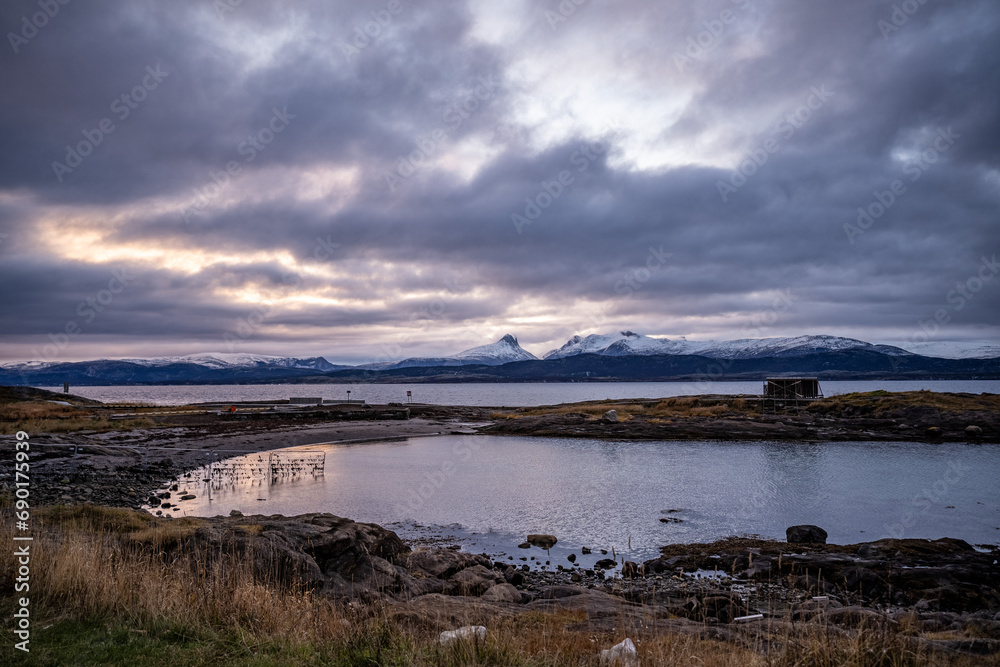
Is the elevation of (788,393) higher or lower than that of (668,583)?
higher

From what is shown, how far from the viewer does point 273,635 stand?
7.16m

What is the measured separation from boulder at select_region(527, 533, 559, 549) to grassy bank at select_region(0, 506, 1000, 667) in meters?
9.45

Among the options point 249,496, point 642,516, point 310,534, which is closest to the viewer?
point 310,534

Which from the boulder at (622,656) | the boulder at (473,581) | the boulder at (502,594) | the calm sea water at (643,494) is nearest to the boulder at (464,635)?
the boulder at (622,656)

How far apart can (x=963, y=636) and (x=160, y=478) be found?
35.3 m

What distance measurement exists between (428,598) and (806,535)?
14.3 meters

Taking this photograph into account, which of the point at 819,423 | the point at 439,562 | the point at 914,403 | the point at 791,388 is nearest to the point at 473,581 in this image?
the point at 439,562

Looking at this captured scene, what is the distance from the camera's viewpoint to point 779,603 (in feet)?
43.5

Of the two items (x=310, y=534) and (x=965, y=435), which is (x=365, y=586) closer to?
(x=310, y=534)

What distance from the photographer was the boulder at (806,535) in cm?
1931

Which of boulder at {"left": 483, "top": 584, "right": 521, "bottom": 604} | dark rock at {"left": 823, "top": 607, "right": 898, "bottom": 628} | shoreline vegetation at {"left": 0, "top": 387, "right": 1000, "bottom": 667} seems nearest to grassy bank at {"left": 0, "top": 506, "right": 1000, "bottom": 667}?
shoreline vegetation at {"left": 0, "top": 387, "right": 1000, "bottom": 667}

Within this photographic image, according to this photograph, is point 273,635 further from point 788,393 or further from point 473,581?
point 788,393

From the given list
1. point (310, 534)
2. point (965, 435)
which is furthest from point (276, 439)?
point (965, 435)

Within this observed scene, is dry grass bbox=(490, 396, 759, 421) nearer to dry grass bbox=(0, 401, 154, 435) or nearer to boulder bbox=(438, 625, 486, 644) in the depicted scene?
dry grass bbox=(0, 401, 154, 435)
